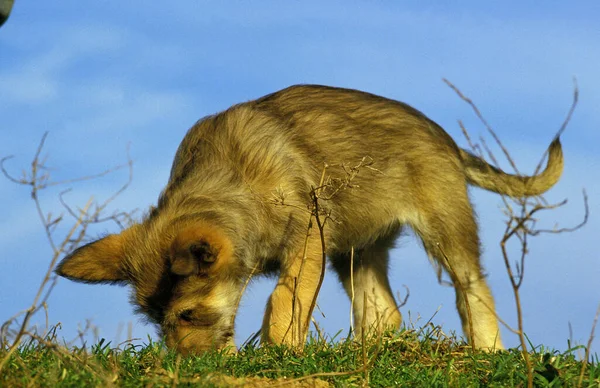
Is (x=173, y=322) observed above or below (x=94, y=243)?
below

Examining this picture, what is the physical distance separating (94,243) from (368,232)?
266 cm

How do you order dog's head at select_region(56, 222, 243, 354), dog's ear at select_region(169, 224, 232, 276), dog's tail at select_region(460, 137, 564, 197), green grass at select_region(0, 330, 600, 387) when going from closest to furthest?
green grass at select_region(0, 330, 600, 387)
dog's ear at select_region(169, 224, 232, 276)
dog's head at select_region(56, 222, 243, 354)
dog's tail at select_region(460, 137, 564, 197)

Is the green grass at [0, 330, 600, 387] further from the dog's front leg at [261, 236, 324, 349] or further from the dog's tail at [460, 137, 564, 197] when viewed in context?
the dog's tail at [460, 137, 564, 197]

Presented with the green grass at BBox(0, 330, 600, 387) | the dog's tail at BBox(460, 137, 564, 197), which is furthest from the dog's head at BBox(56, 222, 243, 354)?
the dog's tail at BBox(460, 137, 564, 197)

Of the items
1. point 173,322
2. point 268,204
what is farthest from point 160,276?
point 268,204

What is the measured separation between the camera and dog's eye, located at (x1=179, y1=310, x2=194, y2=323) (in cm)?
686

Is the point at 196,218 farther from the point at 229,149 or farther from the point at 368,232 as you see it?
the point at 368,232

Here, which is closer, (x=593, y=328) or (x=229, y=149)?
(x=593, y=328)

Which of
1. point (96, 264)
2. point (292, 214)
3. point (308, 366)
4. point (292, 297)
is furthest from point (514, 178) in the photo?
point (96, 264)

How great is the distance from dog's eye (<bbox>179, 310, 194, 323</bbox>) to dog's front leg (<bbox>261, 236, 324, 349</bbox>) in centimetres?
65

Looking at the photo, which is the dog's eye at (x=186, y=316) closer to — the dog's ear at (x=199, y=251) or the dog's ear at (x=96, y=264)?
the dog's ear at (x=199, y=251)

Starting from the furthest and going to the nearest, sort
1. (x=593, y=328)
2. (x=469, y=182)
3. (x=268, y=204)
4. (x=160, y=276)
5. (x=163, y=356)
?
(x=469, y=182)
(x=268, y=204)
(x=160, y=276)
(x=163, y=356)
(x=593, y=328)

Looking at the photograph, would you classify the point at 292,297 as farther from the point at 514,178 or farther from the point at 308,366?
the point at 514,178

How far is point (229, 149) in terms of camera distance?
7730 mm
